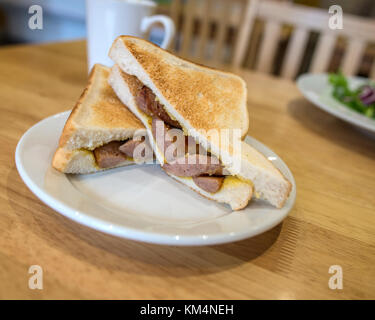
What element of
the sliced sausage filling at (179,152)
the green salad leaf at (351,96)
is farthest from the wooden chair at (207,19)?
the sliced sausage filling at (179,152)

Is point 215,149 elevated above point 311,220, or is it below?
above

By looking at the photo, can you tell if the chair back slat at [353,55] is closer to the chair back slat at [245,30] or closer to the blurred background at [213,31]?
the blurred background at [213,31]

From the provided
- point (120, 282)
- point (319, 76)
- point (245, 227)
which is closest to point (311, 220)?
point (245, 227)

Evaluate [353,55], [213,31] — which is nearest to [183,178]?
[353,55]

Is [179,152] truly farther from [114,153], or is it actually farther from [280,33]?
[280,33]

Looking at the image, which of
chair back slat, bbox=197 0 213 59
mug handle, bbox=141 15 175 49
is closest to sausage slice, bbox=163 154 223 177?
mug handle, bbox=141 15 175 49
